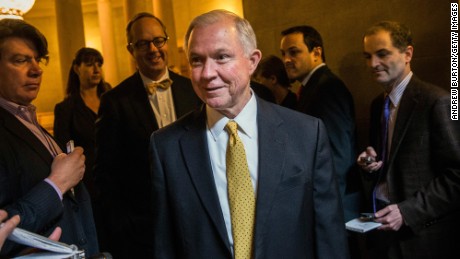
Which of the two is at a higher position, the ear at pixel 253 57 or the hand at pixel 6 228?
the ear at pixel 253 57

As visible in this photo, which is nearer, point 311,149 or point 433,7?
point 311,149

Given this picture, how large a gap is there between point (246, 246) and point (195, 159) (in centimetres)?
41

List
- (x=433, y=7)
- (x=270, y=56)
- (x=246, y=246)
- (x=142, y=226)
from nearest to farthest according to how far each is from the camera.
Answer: (x=246, y=246) < (x=142, y=226) < (x=433, y=7) < (x=270, y=56)

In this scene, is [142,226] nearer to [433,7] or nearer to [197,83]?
[197,83]

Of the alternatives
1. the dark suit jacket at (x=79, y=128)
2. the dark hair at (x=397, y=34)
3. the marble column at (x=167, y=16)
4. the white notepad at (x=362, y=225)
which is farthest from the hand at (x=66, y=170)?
the marble column at (x=167, y=16)

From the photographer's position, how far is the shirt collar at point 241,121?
6.03 ft

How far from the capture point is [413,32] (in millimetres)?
3594

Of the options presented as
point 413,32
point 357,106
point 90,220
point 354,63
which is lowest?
point 90,220

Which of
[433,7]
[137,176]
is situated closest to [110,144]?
[137,176]

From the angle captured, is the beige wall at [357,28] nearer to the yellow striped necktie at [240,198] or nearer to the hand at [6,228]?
the yellow striped necktie at [240,198]

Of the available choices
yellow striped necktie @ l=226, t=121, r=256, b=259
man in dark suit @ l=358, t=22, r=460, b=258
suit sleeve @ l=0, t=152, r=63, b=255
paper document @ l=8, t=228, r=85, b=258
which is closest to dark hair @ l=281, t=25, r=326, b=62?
man in dark suit @ l=358, t=22, r=460, b=258

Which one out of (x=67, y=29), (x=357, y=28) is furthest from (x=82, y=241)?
(x=67, y=29)

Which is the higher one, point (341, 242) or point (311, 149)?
point (311, 149)

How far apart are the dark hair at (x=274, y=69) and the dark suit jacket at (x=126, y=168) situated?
1.95 meters
